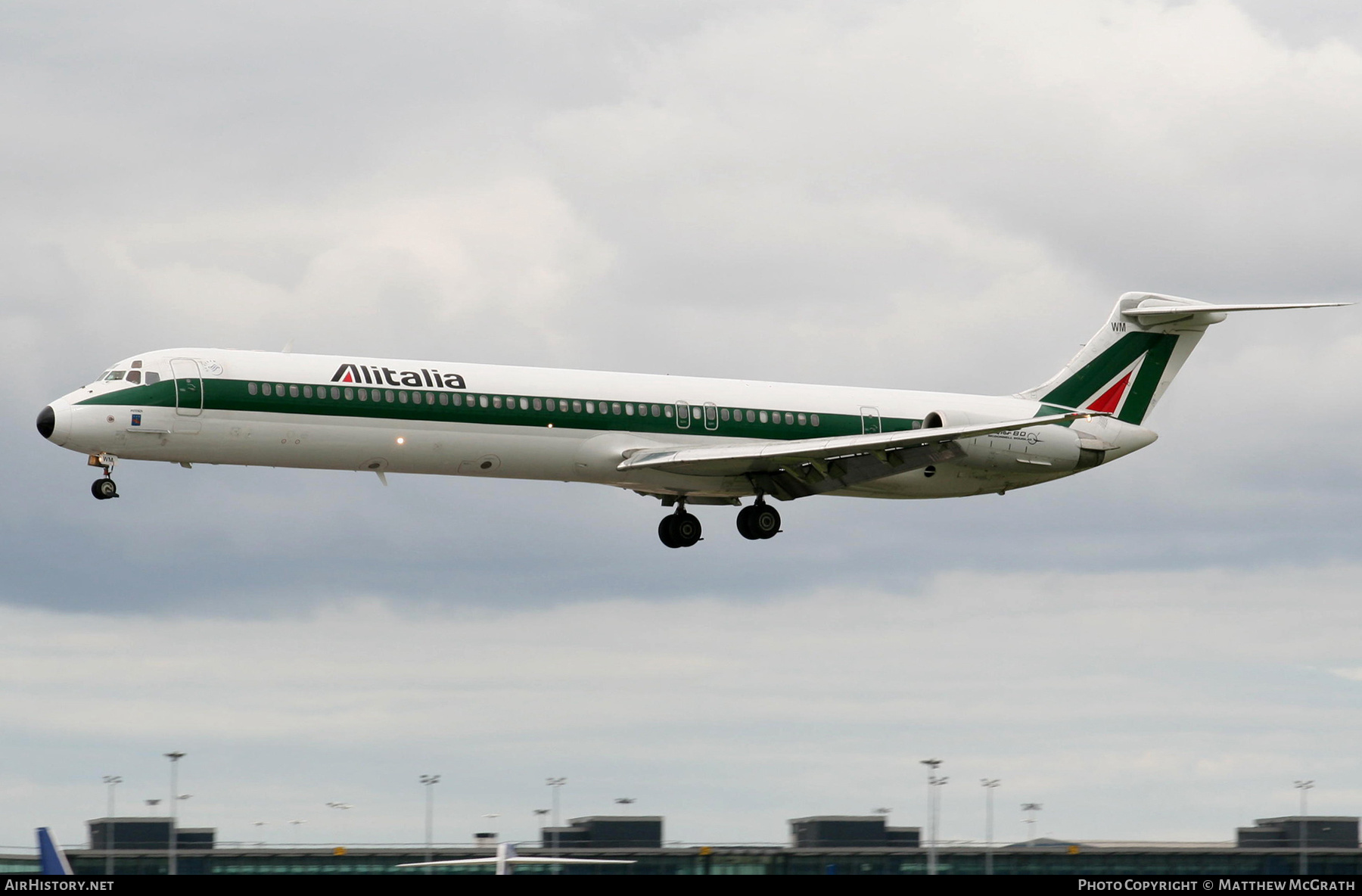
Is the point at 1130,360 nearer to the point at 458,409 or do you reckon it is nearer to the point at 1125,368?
the point at 1125,368

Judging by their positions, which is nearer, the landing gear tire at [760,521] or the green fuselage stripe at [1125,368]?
the landing gear tire at [760,521]

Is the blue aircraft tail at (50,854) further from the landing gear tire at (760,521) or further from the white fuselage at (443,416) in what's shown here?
the landing gear tire at (760,521)

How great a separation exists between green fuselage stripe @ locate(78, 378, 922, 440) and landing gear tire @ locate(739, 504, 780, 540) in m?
2.22

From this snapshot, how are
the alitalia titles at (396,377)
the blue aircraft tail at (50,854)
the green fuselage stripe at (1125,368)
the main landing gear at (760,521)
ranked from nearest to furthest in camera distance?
the blue aircraft tail at (50,854)
the alitalia titles at (396,377)
the main landing gear at (760,521)
the green fuselage stripe at (1125,368)

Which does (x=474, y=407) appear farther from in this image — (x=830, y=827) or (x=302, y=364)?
(x=830, y=827)

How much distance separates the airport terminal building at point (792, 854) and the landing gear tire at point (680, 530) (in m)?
13.6

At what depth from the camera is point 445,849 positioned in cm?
6294

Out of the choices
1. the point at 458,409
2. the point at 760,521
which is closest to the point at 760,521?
the point at 760,521

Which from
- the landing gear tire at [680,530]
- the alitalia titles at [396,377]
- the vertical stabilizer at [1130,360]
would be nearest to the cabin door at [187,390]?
the alitalia titles at [396,377]

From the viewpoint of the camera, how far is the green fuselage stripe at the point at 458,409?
41.0m

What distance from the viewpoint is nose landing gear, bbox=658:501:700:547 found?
48.3 m

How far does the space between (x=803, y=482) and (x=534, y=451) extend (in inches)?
288

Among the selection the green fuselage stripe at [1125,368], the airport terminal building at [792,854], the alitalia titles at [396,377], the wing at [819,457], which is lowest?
the airport terminal building at [792,854]
